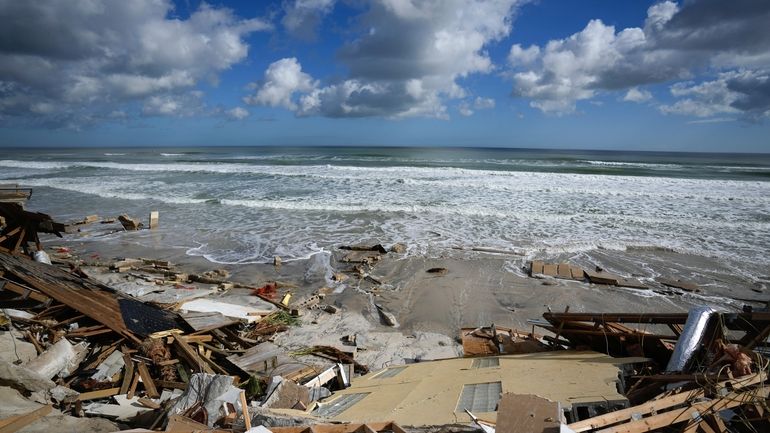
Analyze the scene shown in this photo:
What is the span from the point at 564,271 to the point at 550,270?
0.37 m

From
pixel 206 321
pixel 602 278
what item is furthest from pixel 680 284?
pixel 206 321

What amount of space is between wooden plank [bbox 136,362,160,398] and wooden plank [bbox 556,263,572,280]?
9.52 metres

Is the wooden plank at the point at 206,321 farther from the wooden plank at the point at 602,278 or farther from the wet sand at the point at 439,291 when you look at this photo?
the wooden plank at the point at 602,278

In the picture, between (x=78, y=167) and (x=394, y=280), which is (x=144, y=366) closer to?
(x=394, y=280)

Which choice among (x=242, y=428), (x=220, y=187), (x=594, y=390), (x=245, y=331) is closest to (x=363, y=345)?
(x=245, y=331)

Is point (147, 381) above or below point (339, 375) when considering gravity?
above

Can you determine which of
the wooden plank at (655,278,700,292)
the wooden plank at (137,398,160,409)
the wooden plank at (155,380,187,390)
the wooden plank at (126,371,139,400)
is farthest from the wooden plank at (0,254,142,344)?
the wooden plank at (655,278,700,292)

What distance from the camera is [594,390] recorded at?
3.72m

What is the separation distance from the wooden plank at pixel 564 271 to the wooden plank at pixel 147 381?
952cm

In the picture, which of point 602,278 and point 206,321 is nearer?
point 206,321

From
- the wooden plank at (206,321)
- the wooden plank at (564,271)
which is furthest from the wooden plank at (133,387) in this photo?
the wooden plank at (564,271)

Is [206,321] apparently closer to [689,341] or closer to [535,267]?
[689,341]

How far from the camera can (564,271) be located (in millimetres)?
10820

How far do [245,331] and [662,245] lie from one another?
44.8 ft
